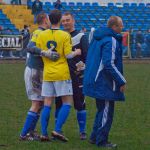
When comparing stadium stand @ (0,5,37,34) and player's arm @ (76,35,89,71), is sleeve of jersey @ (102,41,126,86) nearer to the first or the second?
player's arm @ (76,35,89,71)

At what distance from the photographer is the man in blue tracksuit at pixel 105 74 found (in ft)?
26.9

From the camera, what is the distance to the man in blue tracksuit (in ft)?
26.9

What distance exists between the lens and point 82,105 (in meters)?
9.25

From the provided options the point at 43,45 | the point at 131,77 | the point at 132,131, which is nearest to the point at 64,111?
the point at 43,45

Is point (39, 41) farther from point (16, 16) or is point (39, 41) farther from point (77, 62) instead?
point (16, 16)

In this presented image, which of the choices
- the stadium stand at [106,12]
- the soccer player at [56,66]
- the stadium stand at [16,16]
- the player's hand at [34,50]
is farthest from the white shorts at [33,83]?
→ the stadium stand at [106,12]

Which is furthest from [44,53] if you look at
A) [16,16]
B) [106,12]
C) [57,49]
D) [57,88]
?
[106,12]

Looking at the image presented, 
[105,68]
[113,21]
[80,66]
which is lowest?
[80,66]

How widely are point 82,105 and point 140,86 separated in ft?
29.2

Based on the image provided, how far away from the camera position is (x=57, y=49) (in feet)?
28.3

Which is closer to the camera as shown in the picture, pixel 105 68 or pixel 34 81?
pixel 105 68

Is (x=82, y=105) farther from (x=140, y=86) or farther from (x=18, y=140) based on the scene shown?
(x=140, y=86)

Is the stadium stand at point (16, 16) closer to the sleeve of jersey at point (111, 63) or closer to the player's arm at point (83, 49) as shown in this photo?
the player's arm at point (83, 49)

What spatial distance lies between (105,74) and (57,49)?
32.5 inches
